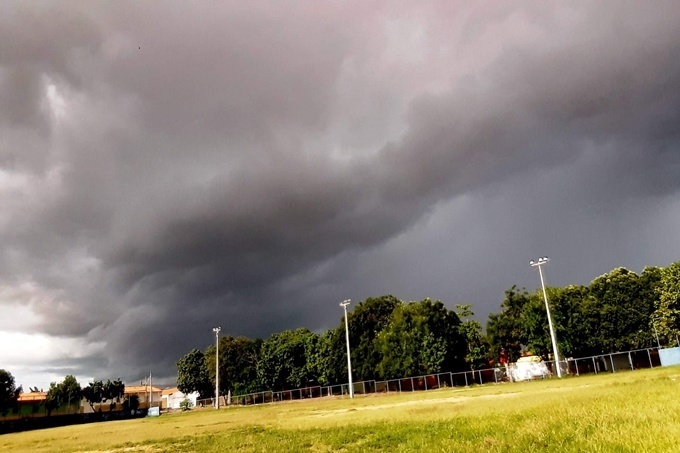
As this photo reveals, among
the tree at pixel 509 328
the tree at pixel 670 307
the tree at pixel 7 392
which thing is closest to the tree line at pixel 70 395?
the tree at pixel 7 392

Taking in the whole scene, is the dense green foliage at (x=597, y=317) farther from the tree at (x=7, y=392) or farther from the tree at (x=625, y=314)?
the tree at (x=7, y=392)

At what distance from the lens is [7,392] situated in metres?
112

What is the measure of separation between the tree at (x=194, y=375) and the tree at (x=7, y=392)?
3749 centimetres

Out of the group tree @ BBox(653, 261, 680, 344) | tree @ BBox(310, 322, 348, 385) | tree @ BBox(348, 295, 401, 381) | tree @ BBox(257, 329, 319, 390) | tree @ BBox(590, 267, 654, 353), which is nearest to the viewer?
tree @ BBox(653, 261, 680, 344)

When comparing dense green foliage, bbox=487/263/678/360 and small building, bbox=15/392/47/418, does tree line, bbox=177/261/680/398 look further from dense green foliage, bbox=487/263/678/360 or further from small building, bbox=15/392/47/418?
small building, bbox=15/392/47/418

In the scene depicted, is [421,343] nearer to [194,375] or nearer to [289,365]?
[289,365]

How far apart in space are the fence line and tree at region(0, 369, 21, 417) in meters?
49.5

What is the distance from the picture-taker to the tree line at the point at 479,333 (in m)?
78.4

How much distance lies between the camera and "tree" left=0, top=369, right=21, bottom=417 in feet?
351

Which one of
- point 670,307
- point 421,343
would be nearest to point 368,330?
point 421,343

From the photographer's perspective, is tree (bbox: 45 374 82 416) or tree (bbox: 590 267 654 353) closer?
tree (bbox: 590 267 654 353)

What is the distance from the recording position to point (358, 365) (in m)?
96.2

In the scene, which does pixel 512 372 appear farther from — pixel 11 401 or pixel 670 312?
pixel 11 401

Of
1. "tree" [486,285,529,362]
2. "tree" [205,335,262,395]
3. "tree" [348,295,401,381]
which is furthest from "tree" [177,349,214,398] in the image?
"tree" [486,285,529,362]
